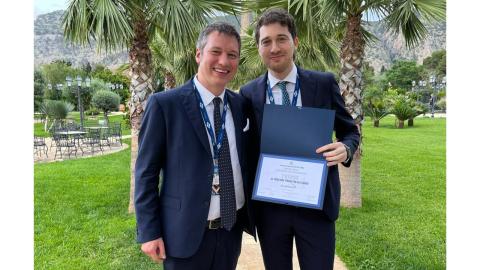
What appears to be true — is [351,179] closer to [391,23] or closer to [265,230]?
[391,23]

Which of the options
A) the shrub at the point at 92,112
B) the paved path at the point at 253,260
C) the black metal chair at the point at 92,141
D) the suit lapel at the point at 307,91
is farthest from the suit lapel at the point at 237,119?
the shrub at the point at 92,112

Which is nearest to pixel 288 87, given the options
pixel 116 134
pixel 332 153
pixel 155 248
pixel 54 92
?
pixel 332 153

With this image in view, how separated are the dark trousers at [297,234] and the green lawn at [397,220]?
2184 mm

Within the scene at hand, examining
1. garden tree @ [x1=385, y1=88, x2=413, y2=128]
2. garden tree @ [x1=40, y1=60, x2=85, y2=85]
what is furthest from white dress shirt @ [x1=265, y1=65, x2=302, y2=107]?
garden tree @ [x1=40, y1=60, x2=85, y2=85]

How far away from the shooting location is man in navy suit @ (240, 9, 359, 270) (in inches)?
83.6

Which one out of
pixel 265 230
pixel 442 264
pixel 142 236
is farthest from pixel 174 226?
pixel 442 264

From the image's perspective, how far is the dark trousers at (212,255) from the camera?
191 cm

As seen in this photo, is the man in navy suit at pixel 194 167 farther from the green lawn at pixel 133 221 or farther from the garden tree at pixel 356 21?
the garden tree at pixel 356 21

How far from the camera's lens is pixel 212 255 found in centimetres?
194

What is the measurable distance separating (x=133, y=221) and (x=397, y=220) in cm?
399

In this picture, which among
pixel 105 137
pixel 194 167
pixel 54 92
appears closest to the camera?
pixel 194 167

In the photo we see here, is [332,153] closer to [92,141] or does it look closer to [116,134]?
[92,141]

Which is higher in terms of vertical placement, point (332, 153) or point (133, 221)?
point (332, 153)

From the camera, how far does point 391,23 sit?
600 cm
